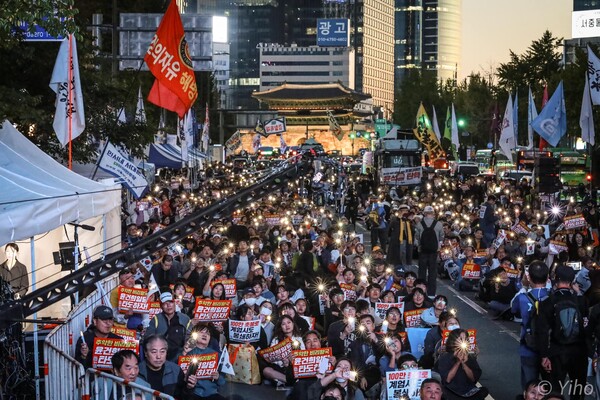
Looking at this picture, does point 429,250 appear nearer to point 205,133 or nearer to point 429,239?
point 429,239

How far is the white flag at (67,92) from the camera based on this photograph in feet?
59.0

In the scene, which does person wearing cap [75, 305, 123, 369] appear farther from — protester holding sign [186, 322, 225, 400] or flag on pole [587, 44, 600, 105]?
flag on pole [587, 44, 600, 105]

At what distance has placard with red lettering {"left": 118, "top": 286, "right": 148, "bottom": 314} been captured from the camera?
1291cm

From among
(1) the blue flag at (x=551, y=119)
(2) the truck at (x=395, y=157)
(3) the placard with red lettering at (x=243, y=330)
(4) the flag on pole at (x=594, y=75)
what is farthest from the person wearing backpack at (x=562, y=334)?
(2) the truck at (x=395, y=157)

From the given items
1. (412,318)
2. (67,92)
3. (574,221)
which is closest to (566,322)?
(412,318)

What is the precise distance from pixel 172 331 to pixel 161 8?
5396 centimetres

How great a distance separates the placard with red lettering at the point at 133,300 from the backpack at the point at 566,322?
190 inches

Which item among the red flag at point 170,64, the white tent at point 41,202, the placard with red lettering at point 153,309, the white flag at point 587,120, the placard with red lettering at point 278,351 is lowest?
the placard with red lettering at point 278,351

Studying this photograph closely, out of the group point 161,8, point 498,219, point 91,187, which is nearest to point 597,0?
point 161,8

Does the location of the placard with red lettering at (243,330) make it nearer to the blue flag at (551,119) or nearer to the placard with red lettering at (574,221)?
the placard with red lettering at (574,221)

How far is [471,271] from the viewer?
73.1ft

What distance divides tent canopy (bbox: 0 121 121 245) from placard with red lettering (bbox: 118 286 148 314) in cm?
103

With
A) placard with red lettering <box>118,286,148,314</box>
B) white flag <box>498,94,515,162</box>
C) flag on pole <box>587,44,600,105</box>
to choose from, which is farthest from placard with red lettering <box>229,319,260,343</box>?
white flag <box>498,94,515,162</box>

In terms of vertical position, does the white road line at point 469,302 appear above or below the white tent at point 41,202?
below
